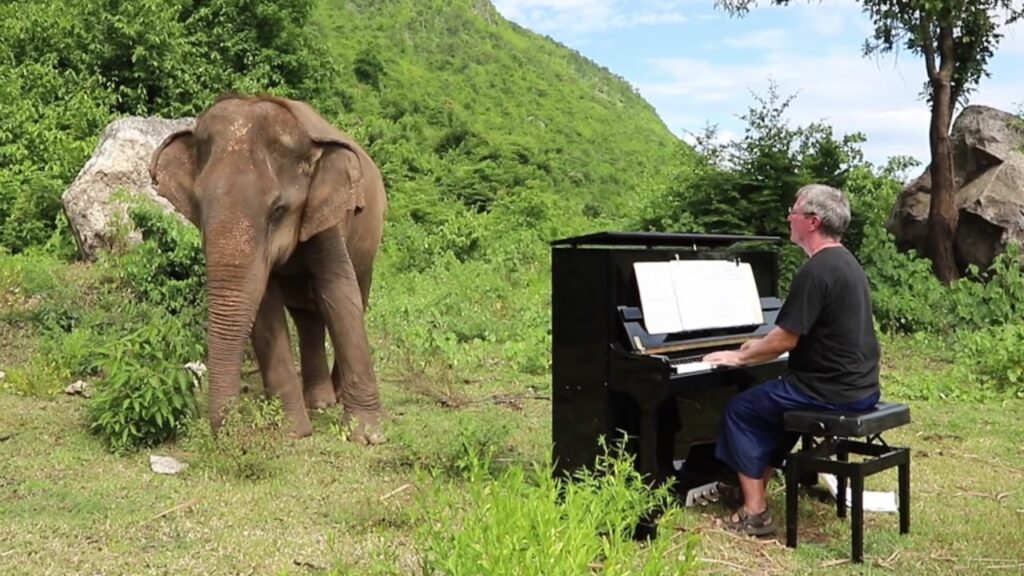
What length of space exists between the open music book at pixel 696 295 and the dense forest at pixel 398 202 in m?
3.73

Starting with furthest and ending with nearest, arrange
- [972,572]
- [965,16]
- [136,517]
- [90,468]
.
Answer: [965,16], [90,468], [136,517], [972,572]

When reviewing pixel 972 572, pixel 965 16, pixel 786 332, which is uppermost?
pixel 965 16

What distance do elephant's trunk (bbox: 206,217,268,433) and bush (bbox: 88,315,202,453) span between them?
540 mm

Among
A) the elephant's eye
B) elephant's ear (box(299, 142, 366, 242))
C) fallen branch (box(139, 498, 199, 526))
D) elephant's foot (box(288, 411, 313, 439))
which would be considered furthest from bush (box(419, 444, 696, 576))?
elephant's foot (box(288, 411, 313, 439))

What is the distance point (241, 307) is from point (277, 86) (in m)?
17.2

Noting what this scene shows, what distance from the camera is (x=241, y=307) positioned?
6.87m

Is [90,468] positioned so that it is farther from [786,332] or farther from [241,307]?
[786,332]

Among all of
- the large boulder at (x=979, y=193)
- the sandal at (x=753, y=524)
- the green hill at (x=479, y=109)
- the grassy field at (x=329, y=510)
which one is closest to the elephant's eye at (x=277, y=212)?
the grassy field at (x=329, y=510)

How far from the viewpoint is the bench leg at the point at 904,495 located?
18.9 ft

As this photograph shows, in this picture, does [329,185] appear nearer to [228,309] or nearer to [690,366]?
[228,309]

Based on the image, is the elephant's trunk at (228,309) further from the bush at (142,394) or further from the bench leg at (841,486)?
the bench leg at (841,486)

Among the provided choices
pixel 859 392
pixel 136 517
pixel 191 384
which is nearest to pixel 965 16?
pixel 859 392

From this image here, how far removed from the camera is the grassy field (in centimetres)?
509

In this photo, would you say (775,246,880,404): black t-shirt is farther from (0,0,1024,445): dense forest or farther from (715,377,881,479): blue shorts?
(0,0,1024,445): dense forest
